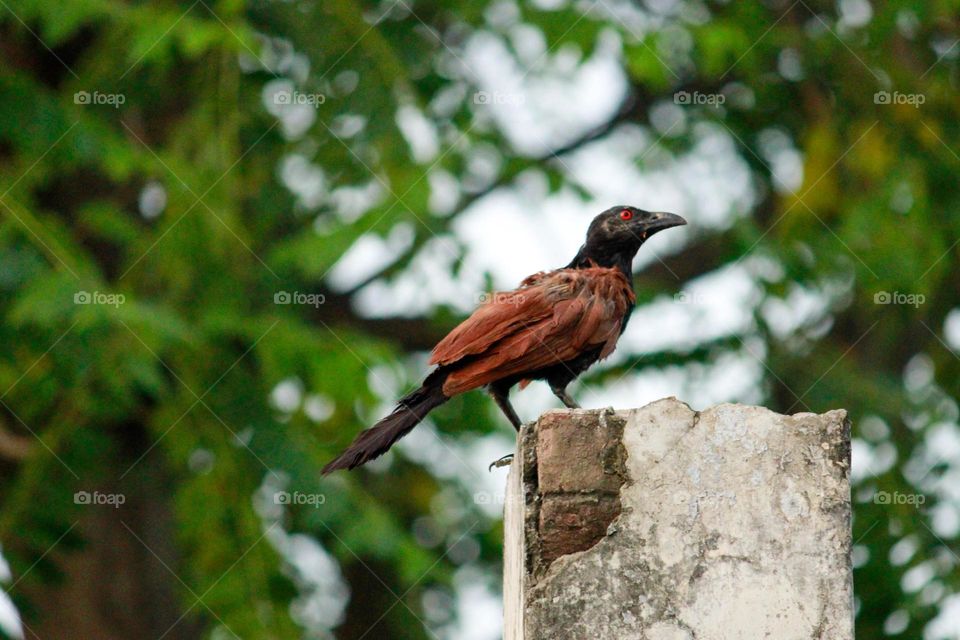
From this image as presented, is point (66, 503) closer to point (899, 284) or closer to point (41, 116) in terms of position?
point (41, 116)

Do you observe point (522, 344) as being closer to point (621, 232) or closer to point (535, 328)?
point (535, 328)

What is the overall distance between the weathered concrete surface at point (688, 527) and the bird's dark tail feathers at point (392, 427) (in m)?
1.11

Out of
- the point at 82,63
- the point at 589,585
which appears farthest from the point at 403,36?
the point at 589,585

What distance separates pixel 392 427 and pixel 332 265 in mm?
2931

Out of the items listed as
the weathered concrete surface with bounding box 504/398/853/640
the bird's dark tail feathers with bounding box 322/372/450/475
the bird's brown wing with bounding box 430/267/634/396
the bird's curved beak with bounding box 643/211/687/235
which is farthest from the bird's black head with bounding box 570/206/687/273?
the weathered concrete surface with bounding box 504/398/853/640

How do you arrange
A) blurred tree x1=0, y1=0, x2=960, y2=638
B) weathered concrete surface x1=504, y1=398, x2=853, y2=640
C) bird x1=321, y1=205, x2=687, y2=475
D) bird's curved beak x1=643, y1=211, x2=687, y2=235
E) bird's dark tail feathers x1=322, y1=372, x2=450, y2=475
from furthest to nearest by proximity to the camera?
blurred tree x1=0, y1=0, x2=960, y2=638 → bird's curved beak x1=643, y1=211, x2=687, y2=235 → bird x1=321, y1=205, x2=687, y2=475 → bird's dark tail feathers x1=322, y1=372, x2=450, y2=475 → weathered concrete surface x1=504, y1=398, x2=853, y2=640

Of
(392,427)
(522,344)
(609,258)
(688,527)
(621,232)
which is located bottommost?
(688,527)

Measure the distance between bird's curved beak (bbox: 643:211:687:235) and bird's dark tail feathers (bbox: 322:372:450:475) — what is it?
1.55 m

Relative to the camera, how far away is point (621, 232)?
20.2 feet

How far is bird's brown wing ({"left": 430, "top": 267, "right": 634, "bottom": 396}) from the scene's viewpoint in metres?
4.85

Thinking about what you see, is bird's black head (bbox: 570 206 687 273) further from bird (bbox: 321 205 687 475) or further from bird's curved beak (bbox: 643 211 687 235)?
bird (bbox: 321 205 687 475)

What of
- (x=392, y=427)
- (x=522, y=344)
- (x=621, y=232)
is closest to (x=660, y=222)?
(x=621, y=232)

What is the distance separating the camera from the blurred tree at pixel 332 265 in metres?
7.74

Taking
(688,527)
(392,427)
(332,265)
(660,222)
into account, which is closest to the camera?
(688,527)
